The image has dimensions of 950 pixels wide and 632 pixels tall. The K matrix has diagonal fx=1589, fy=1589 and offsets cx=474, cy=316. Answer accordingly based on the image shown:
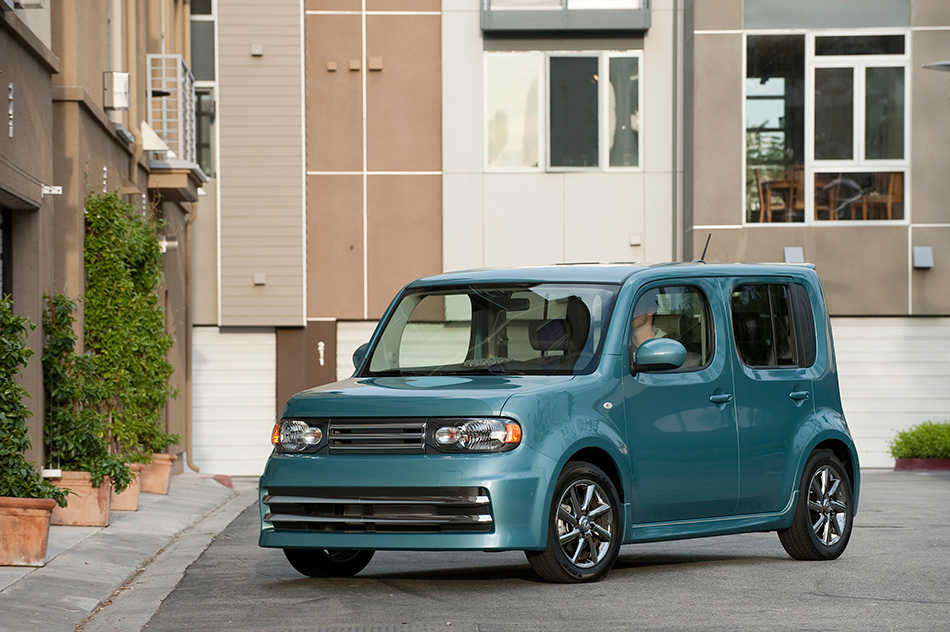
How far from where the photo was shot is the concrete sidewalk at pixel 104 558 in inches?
344

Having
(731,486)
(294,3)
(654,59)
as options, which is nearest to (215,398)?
(294,3)

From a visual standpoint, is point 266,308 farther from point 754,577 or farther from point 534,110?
point 754,577

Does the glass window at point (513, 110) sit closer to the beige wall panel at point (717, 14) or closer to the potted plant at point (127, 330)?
the beige wall panel at point (717, 14)

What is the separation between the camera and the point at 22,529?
1027cm

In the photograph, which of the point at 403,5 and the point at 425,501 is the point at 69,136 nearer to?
the point at 425,501

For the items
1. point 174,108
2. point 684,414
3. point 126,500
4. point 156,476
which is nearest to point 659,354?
point 684,414

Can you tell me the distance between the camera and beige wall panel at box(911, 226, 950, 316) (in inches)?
989

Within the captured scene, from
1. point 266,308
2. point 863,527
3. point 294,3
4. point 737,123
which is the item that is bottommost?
point 863,527

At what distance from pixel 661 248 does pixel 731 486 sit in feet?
54.1

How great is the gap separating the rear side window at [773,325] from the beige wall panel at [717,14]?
1486cm

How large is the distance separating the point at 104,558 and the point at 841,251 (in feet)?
53.8

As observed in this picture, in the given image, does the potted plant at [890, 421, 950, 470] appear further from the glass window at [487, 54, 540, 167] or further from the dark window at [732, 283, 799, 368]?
the dark window at [732, 283, 799, 368]

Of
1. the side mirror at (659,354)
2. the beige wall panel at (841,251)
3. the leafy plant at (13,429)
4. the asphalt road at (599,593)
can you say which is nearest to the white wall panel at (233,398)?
the beige wall panel at (841,251)

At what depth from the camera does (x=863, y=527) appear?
13.5 m
